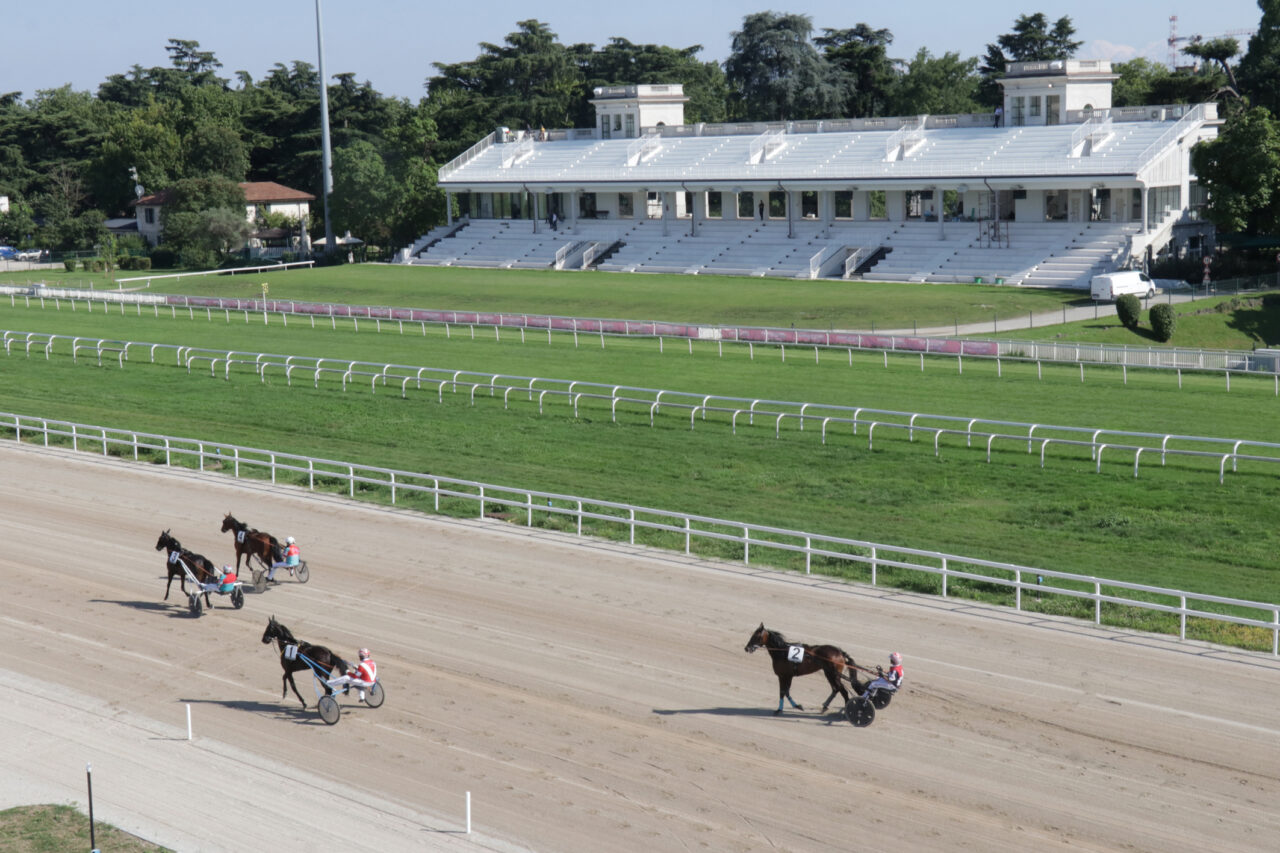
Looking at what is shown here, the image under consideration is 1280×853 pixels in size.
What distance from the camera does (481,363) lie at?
1656 inches

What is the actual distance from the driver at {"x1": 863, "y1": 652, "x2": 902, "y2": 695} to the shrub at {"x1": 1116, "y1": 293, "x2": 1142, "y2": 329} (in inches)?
1367

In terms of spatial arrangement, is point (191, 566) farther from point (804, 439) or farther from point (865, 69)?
point (865, 69)

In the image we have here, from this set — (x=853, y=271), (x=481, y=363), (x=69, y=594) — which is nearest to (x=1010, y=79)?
(x=853, y=271)

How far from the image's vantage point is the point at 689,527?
22.1 m

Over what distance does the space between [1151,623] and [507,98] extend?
85.1m

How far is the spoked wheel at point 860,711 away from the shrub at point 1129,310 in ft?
114

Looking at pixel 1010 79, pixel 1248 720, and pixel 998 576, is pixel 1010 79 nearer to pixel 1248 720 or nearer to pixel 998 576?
pixel 998 576

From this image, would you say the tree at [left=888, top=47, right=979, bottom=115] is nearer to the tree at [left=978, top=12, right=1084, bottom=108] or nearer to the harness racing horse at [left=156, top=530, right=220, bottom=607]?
the tree at [left=978, top=12, right=1084, bottom=108]

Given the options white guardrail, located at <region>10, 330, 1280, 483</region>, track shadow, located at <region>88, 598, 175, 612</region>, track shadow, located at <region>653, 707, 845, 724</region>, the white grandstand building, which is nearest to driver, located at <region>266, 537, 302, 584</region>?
Result: track shadow, located at <region>88, 598, 175, 612</region>

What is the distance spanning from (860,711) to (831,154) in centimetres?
6002

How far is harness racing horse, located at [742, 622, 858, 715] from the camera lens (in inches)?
576

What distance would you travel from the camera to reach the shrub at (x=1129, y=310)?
46.2 meters

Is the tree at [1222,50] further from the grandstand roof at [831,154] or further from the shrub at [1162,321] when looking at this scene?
the shrub at [1162,321]

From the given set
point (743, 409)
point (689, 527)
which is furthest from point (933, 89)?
point (689, 527)
